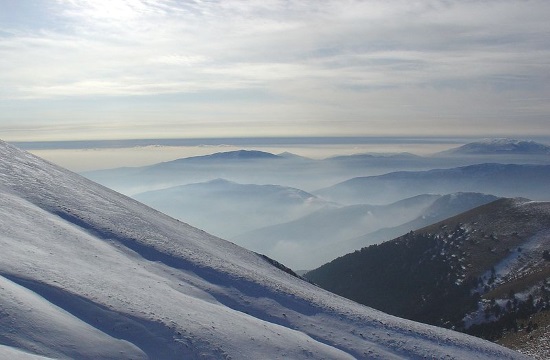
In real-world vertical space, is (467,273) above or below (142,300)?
above

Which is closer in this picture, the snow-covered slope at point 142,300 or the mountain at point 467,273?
the snow-covered slope at point 142,300

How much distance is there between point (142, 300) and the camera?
27859 mm

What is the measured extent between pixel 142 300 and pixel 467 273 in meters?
53.2

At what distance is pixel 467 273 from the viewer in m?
70.4

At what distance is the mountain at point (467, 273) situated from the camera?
54.5 m

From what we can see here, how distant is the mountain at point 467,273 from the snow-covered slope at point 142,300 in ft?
56.7

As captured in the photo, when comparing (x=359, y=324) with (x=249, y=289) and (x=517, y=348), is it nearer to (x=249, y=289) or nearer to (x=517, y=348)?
(x=249, y=289)

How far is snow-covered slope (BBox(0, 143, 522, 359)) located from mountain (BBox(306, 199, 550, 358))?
17277 mm

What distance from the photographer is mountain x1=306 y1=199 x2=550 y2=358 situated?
54469 millimetres

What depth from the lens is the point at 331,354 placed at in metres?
28.2

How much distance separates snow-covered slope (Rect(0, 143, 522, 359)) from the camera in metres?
22.7

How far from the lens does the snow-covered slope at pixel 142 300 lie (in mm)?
22656

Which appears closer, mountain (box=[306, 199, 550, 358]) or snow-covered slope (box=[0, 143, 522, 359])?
snow-covered slope (box=[0, 143, 522, 359])

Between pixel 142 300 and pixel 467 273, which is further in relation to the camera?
pixel 467 273
